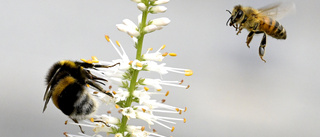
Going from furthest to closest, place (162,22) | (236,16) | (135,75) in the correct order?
(236,16) < (135,75) < (162,22)

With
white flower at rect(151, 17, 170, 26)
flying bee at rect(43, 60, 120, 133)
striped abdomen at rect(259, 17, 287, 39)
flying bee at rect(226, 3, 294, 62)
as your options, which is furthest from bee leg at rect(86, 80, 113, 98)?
striped abdomen at rect(259, 17, 287, 39)

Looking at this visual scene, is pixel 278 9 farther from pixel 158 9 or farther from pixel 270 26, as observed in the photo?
pixel 158 9

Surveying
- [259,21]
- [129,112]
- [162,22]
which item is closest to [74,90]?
[129,112]

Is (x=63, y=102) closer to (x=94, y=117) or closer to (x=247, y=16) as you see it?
(x=94, y=117)

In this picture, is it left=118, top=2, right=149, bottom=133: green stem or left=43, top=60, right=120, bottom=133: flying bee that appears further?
left=43, top=60, right=120, bottom=133: flying bee

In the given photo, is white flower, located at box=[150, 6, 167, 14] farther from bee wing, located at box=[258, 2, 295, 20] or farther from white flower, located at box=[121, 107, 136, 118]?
bee wing, located at box=[258, 2, 295, 20]

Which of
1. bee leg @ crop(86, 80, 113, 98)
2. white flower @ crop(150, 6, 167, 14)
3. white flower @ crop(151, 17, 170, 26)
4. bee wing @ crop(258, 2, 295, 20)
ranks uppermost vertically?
bee wing @ crop(258, 2, 295, 20)

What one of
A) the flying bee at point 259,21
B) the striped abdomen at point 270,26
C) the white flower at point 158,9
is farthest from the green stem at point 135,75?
the striped abdomen at point 270,26

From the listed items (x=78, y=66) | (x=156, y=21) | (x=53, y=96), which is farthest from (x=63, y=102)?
(x=156, y=21)
